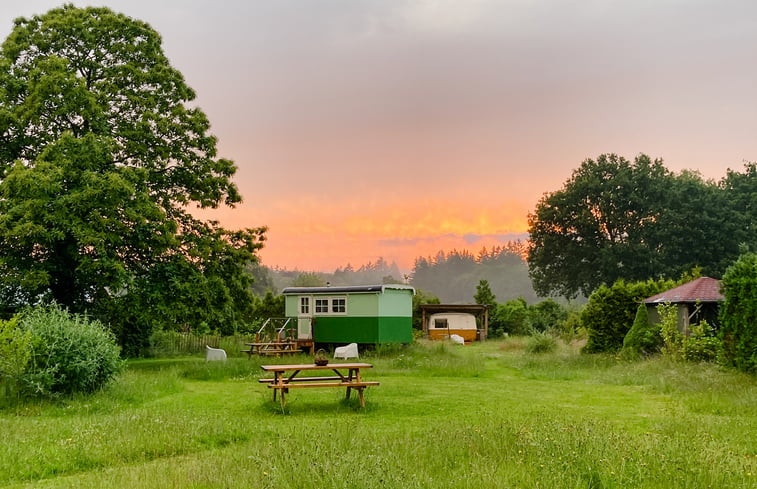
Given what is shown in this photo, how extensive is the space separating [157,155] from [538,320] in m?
26.0

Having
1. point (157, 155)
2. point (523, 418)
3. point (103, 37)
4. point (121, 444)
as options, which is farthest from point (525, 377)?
point (103, 37)

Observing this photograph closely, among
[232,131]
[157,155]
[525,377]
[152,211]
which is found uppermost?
[232,131]

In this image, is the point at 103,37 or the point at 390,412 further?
the point at 103,37

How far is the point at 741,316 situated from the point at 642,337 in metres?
5.85

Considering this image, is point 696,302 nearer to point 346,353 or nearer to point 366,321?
point 346,353

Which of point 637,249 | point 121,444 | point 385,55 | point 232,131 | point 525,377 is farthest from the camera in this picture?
point 637,249

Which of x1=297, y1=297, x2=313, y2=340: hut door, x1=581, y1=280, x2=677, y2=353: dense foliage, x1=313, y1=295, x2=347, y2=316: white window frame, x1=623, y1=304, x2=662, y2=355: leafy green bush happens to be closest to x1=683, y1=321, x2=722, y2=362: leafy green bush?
x1=623, y1=304, x2=662, y2=355: leafy green bush

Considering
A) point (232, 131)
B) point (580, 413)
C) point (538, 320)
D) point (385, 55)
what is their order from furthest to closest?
point (538, 320)
point (232, 131)
point (385, 55)
point (580, 413)

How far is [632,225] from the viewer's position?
143 feet

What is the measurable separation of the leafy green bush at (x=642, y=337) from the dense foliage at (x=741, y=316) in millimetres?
4476

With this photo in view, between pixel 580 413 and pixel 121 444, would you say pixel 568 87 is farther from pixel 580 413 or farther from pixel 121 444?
pixel 121 444

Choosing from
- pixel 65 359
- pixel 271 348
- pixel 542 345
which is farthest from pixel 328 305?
pixel 65 359

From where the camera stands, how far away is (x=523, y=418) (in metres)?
9.01

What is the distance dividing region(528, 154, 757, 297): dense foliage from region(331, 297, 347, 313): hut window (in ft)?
75.5
